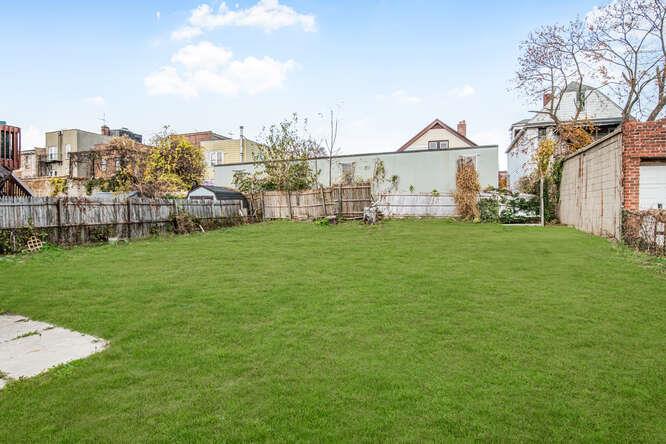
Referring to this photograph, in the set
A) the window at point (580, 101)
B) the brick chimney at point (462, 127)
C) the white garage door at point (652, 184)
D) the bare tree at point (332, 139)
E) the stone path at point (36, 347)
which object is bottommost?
the stone path at point (36, 347)

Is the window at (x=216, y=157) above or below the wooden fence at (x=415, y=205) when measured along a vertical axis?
above

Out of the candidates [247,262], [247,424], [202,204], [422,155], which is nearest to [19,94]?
Result: [202,204]

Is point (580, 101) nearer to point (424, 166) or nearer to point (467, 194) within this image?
point (467, 194)

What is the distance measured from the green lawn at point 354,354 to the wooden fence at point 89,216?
4943mm

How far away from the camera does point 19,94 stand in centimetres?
1242

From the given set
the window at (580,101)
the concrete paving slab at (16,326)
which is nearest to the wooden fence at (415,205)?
the window at (580,101)

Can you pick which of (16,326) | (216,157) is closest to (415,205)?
(16,326)

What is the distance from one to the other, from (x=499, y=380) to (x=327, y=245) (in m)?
8.45

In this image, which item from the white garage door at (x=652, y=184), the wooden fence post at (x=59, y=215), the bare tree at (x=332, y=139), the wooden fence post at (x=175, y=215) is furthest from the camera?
the bare tree at (x=332, y=139)

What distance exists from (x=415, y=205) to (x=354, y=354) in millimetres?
18282

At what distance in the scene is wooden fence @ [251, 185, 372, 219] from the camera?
20422 mm

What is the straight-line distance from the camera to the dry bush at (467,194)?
776 inches

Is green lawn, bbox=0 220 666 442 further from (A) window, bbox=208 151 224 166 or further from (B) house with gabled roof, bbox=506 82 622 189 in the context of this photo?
(A) window, bbox=208 151 224 166

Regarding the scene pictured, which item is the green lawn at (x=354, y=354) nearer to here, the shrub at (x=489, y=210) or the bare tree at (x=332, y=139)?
the shrub at (x=489, y=210)
